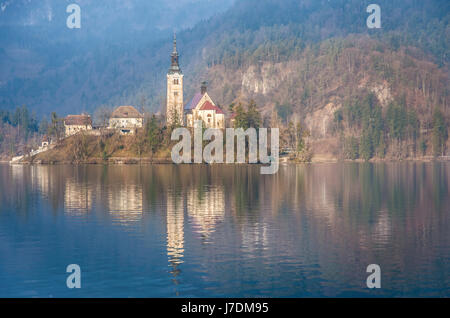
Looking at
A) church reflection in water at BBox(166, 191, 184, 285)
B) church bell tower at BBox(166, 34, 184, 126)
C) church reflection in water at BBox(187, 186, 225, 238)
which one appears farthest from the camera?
church bell tower at BBox(166, 34, 184, 126)

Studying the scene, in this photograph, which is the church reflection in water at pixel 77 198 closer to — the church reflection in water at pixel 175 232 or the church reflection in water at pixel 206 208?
the church reflection in water at pixel 175 232

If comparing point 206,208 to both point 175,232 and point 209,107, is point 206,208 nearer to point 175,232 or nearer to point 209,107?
point 175,232

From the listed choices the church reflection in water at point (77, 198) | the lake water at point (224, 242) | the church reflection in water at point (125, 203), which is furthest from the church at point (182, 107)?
the lake water at point (224, 242)

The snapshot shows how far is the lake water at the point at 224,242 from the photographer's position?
35.8 m

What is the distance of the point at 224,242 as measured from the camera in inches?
1875

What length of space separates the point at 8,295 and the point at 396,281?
22000mm

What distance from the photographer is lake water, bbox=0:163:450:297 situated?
3584 cm

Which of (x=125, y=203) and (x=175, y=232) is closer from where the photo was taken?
(x=175, y=232)

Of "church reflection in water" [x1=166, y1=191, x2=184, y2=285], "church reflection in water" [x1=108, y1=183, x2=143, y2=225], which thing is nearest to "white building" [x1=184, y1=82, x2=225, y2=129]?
"church reflection in water" [x1=108, y1=183, x2=143, y2=225]

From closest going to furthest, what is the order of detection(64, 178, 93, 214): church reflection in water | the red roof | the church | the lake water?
the lake water, detection(64, 178, 93, 214): church reflection in water, the church, the red roof

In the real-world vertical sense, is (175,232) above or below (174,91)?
below

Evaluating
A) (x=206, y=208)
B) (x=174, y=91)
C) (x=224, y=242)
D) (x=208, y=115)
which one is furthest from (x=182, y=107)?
(x=224, y=242)

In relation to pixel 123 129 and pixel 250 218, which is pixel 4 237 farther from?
pixel 123 129

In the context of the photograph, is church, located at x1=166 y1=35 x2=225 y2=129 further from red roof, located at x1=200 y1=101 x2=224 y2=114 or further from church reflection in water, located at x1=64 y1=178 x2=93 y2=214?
church reflection in water, located at x1=64 y1=178 x2=93 y2=214
